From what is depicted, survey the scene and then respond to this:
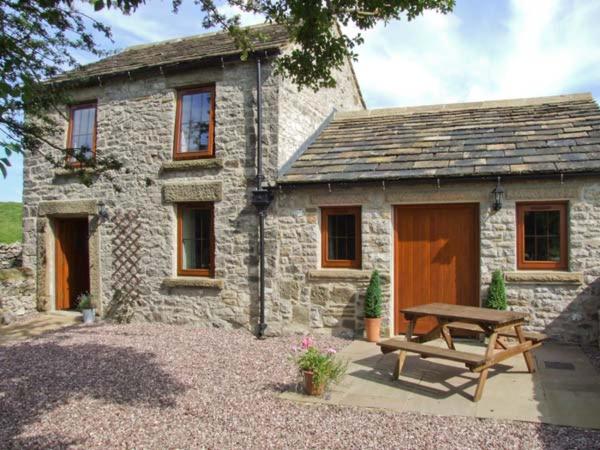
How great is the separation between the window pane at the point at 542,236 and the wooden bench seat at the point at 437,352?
131 inches

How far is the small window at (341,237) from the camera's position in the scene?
8953mm

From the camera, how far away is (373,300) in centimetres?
834

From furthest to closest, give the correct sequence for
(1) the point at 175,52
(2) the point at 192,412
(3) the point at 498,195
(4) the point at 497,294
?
(1) the point at 175,52, (3) the point at 498,195, (4) the point at 497,294, (2) the point at 192,412

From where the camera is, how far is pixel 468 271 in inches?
330

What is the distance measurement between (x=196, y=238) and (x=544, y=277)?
259 inches

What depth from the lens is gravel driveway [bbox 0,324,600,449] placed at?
4430 millimetres

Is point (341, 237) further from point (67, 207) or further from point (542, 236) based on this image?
point (67, 207)

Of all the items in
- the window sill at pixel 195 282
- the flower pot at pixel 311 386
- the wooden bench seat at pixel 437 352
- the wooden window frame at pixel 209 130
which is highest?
the wooden window frame at pixel 209 130

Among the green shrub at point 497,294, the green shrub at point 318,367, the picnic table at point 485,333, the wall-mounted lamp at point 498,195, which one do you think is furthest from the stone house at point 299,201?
the green shrub at point 318,367

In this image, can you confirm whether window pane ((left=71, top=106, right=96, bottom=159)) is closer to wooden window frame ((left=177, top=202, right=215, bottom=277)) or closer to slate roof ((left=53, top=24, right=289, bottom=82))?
slate roof ((left=53, top=24, right=289, bottom=82))

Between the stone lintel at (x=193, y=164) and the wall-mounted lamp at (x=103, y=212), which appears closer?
the stone lintel at (x=193, y=164)

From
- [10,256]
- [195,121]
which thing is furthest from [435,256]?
[10,256]

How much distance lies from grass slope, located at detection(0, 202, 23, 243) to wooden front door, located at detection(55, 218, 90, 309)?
29.7ft

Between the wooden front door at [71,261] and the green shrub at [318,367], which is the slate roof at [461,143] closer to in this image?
the green shrub at [318,367]
